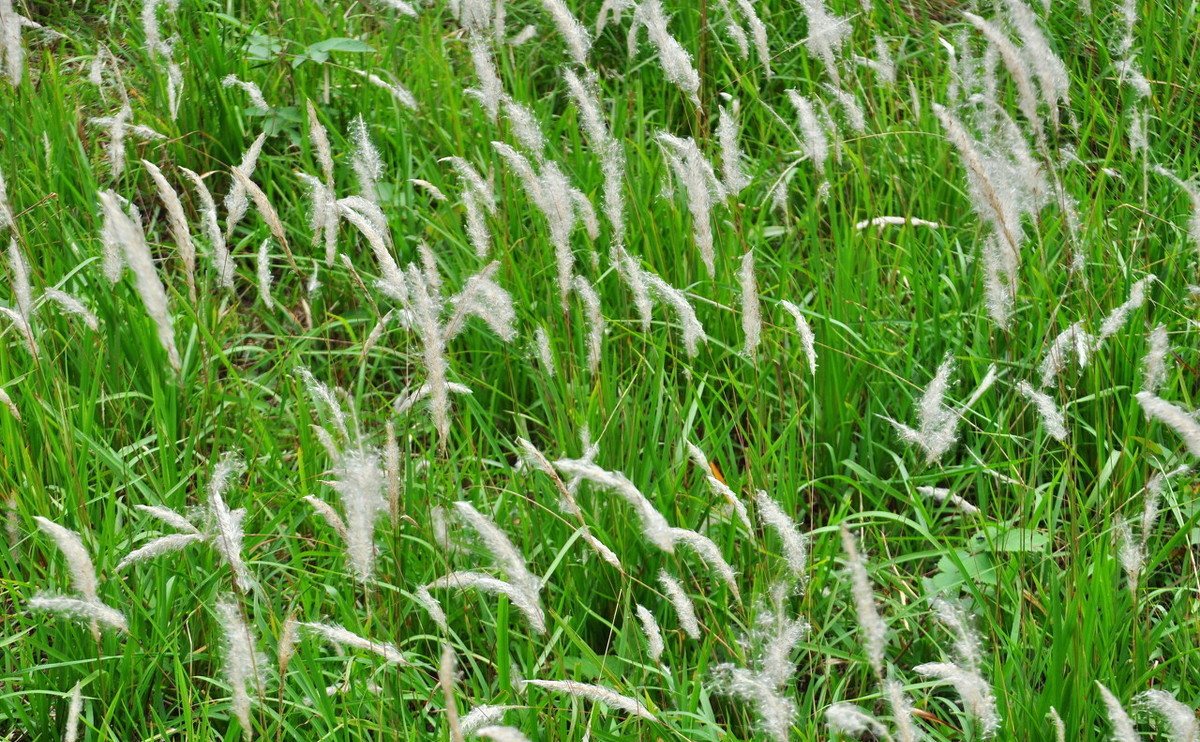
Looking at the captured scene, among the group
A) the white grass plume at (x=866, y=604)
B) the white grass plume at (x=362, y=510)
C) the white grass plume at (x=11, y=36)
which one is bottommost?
the white grass plume at (x=866, y=604)

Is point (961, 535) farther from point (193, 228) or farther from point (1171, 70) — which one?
point (193, 228)

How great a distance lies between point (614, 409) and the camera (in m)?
2.19

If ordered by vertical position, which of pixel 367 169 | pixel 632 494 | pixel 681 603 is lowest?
pixel 681 603

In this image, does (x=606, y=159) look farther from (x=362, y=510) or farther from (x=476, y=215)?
(x=362, y=510)

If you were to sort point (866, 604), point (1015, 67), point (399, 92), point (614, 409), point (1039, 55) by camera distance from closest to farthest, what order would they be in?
point (866, 604)
point (1015, 67)
point (1039, 55)
point (614, 409)
point (399, 92)

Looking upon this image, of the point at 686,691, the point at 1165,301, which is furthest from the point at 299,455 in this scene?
the point at 1165,301

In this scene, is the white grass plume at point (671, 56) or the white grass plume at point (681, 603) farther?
the white grass plume at point (671, 56)

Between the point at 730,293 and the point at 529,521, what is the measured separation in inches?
32.1

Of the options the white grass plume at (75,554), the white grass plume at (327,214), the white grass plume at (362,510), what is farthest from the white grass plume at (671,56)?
the white grass plume at (75,554)

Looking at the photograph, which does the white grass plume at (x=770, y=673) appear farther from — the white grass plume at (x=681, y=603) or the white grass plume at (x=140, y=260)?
the white grass plume at (x=140, y=260)

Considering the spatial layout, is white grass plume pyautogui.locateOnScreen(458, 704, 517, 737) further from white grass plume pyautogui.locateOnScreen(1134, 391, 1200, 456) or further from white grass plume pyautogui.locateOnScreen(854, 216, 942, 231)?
white grass plume pyautogui.locateOnScreen(854, 216, 942, 231)

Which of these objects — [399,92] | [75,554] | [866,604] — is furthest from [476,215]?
[866,604]

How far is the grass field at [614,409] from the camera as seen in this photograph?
1689 mm

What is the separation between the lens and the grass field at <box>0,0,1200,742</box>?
5.54 feet
